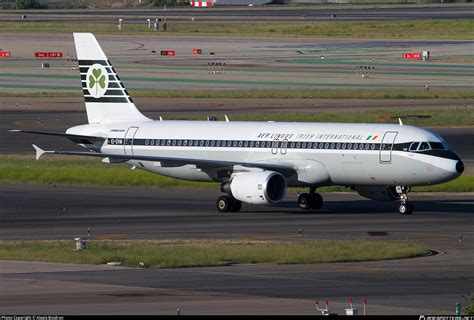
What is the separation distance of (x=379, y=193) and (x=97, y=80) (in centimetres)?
1552

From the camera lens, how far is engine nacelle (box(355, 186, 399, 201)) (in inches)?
2197

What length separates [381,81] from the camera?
117375mm

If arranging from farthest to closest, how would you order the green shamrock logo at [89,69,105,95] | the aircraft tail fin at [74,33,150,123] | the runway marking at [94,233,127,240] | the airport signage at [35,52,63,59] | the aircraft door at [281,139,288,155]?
1. the airport signage at [35,52,63,59]
2. the green shamrock logo at [89,69,105,95]
3. the aircraft tail fin at [74,33,150,123]
4. the aircraft door at [281,139,288,155]
5. the runway marking at [94,233,127,240]

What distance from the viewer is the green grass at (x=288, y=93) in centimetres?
10388

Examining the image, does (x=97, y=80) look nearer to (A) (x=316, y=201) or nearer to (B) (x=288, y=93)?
(A) (x=316, y=201)

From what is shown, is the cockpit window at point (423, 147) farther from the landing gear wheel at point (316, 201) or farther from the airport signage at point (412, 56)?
the airport signage at point (412, 56)

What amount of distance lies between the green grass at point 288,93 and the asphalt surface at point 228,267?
136ft

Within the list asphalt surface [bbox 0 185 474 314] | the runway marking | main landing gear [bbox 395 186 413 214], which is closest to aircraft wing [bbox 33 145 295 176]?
asphalt surface [bbox 0 185 474 314]

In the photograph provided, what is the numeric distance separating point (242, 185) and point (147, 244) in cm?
980

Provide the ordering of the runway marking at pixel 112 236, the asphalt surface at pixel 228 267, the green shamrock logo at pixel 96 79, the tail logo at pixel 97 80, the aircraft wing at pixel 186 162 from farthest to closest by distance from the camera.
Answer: the green shamrock logo at pixel 96 79, the tail logo at pixel 97 80, the aircraft wing at pixel 186 162, the runway marking at pixel 112 236, the asphalt surface at pixel 228 267

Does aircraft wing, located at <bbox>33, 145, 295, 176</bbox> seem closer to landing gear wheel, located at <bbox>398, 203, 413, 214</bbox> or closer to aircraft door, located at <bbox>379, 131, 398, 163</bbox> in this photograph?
aircraft door, located at <bbox>379, 131, 398, 163</bbox>

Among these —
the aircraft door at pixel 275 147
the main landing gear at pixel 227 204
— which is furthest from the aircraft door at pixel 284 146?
the main landing gear at pixel 227 204

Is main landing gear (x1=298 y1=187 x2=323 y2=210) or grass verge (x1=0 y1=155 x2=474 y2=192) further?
grass verge (x1=0 y1=155 x2=474 y2=192)

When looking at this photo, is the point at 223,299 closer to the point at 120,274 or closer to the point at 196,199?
the point at 120,274
